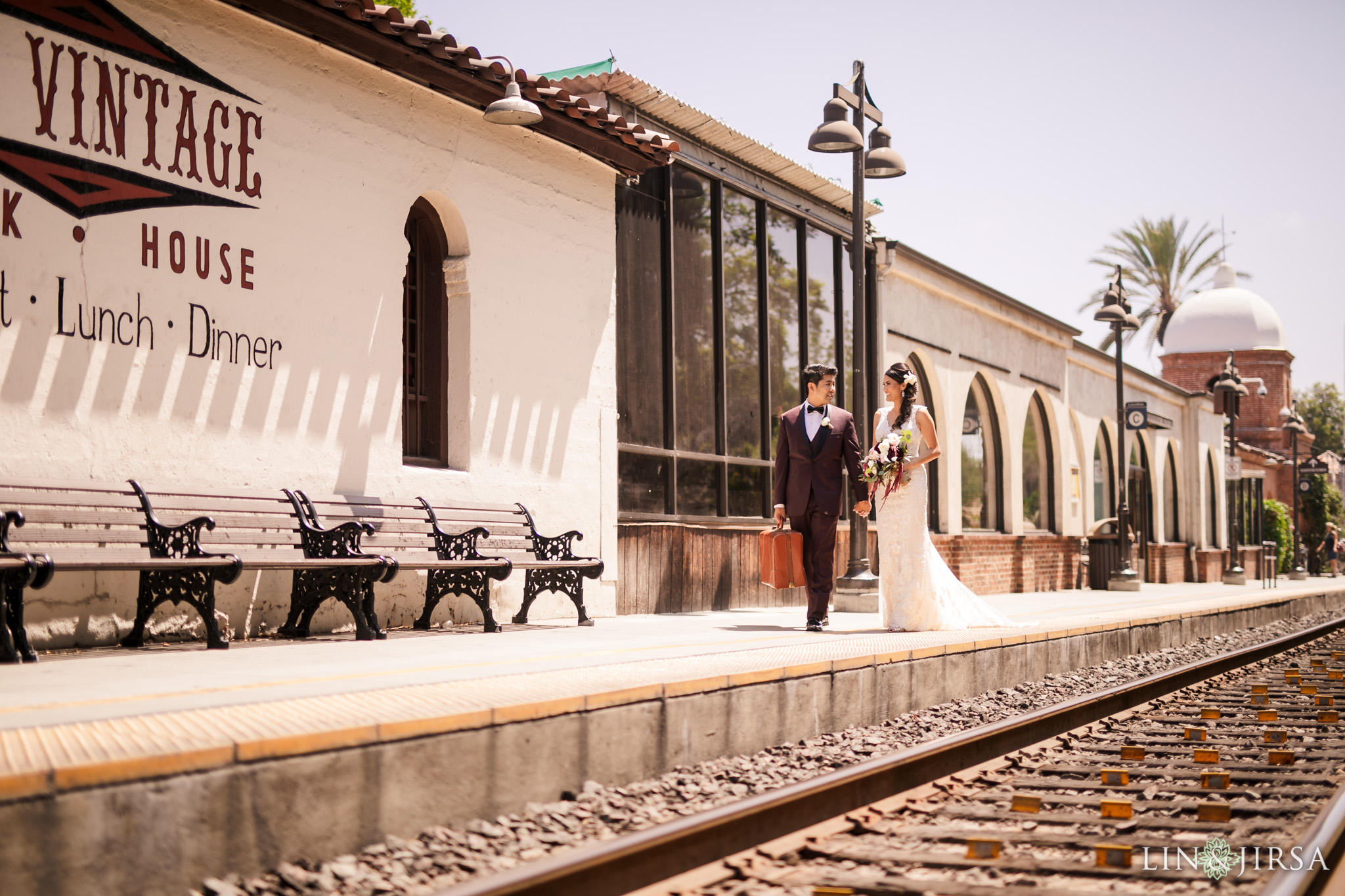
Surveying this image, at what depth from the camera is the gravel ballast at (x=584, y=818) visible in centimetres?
405

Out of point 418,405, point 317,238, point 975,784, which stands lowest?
point 975,784

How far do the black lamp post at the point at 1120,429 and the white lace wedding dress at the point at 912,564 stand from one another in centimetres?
1450

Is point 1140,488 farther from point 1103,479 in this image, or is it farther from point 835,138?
point 835,138

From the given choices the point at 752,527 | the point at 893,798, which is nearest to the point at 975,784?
the point at 893,798

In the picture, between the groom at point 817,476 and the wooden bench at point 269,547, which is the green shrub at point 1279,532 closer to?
the groom at point 817,476

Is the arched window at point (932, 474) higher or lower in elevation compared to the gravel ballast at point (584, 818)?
higher

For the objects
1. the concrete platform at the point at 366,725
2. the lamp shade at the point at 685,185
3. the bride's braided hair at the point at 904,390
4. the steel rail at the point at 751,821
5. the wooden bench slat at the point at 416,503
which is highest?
→ the lamp shade at the point at 685,185

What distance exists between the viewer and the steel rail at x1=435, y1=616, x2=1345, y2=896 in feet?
12.0

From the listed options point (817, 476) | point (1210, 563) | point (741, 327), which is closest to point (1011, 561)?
point (741, 327)

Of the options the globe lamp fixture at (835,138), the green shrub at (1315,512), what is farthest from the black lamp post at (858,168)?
the green shrub at (1315,512)

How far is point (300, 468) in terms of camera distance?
891 cm

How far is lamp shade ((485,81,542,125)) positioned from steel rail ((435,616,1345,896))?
5.46m

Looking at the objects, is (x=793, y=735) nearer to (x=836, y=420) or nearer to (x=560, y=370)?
(x=836, y=420)

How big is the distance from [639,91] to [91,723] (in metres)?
10.1
